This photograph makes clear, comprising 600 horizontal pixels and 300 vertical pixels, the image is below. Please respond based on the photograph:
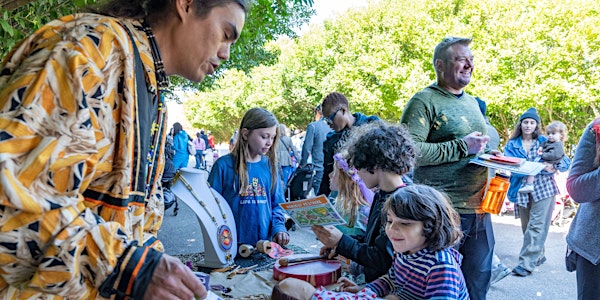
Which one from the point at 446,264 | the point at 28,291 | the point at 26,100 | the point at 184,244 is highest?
the point at 26,100

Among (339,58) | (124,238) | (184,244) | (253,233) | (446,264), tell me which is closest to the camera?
(124,238)

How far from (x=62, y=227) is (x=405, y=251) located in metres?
1.45

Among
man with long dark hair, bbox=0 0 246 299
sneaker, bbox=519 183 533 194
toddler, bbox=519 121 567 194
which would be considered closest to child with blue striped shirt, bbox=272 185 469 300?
man with long dark hair, bbox=0 0 246 299

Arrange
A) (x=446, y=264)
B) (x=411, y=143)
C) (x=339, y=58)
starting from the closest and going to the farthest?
(x=446, y=264) < (x=411, y=143) < (x=339, y=58)

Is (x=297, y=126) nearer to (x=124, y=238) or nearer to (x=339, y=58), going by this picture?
(x=339, y=58)

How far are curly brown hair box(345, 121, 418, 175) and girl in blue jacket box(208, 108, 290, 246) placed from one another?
900 mm

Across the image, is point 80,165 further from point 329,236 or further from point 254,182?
point 254,182

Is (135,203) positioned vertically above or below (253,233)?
above

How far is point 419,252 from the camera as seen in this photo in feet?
6.16

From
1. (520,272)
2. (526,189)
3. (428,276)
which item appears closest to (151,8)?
(428,276)

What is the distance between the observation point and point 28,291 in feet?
2.90

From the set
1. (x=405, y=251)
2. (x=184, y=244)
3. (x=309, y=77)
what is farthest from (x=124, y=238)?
(x=309, y=77)

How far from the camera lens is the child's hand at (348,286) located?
1.94 metres

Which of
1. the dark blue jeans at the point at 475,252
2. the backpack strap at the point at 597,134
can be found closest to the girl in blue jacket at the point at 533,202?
the dark blue jeans at the point at 475,252
